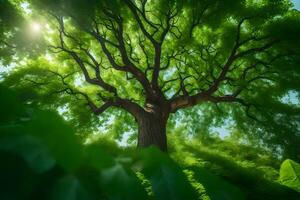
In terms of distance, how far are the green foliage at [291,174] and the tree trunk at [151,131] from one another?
24.5 ft

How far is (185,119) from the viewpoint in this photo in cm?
1653

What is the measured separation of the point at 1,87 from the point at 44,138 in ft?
0.60

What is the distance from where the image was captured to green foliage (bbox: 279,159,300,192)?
1.27 m

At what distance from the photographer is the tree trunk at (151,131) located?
9078 mm

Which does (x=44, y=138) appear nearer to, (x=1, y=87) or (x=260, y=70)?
(x=1, y=87)

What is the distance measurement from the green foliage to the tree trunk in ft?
24.5

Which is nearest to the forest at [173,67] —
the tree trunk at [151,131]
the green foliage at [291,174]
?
the tree trunk at [151,131]

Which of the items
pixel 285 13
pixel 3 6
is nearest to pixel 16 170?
pixel 3 6

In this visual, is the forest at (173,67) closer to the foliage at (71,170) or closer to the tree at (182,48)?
the tree at (182,48)

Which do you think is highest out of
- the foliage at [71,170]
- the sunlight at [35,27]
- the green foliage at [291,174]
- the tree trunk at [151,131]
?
the sunlight at [35,27]

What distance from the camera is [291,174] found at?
129 cm

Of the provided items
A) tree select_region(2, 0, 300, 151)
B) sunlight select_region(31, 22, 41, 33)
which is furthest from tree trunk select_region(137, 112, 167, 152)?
sunlight select_region(31, 22, 41, 33)

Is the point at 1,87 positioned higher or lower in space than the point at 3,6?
lower

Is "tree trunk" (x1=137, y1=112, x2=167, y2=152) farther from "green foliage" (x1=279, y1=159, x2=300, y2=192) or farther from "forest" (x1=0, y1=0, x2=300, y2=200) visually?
"green foliage" (x1=279, y1=159, x2=300, y2=192)
